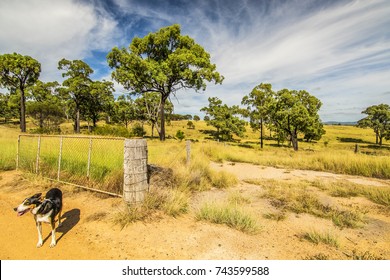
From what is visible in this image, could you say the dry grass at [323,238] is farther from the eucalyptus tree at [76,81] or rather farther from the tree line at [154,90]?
the eucalyptus tree at [76,81]

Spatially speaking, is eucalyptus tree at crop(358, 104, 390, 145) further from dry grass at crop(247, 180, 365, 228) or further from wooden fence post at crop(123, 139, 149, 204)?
wooden fence post at crop(123, 139, 149, 204)

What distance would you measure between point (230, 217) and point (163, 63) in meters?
18.8

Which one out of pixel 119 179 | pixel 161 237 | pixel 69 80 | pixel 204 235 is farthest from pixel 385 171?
pixel 69 80

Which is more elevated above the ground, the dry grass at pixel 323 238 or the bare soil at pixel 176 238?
the dry grass at pixel 323 238

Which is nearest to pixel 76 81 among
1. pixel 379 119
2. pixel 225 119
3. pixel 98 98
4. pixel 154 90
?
pixel 98 98

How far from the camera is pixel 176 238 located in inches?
159

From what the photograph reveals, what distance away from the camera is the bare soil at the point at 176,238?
361 centimetres

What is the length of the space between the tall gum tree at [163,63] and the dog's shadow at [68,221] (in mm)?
16359

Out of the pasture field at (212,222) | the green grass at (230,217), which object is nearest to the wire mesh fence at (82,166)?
the pasture field at (212,222)

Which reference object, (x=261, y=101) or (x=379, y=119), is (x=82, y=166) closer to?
(x=261, y=101)

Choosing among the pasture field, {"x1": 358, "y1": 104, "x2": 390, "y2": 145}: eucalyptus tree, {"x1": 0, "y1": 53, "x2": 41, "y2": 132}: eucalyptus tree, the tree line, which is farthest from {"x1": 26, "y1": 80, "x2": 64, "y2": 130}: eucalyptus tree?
{"x1": 358, "y1": 104, "x2": 390, "y2": 145}: eucalyptus tree

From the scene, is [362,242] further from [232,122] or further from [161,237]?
[232,122]

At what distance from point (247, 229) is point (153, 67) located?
18912 mm

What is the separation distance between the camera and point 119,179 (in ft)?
21.4
